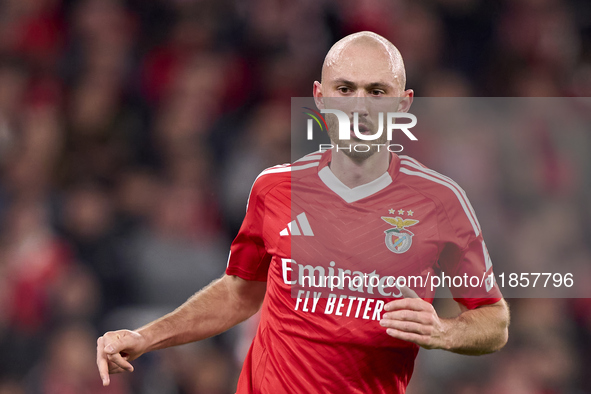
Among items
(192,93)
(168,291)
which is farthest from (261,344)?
(192,93)

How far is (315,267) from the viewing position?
3006 millimetres

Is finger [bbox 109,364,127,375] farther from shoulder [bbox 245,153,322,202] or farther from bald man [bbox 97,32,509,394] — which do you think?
shoulder [bbox 245,153,322,202]

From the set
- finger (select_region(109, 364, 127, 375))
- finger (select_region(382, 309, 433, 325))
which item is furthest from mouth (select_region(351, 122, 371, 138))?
finger (select_region(109, 364, 127, 375))

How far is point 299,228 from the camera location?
10.1 feet

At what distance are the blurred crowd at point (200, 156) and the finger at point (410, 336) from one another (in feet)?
5.41

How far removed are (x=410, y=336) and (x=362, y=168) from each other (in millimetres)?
901

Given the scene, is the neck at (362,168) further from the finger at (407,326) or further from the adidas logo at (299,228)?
the finger at (407,326)

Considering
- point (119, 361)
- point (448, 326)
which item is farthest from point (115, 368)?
point (448, 326)

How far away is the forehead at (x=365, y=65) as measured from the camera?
2875 mm

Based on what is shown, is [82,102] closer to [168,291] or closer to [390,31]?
[168,291]

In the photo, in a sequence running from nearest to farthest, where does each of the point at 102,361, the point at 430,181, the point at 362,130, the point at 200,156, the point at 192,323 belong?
the point at 102,361 → the point at 362,130 → the point at 430,181 → the point at 192,323 → the point at 200,156

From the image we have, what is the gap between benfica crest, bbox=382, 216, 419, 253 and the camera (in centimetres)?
294

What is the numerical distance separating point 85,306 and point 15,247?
2.85 feet

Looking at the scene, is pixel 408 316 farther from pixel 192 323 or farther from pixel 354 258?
pixel 192 323
